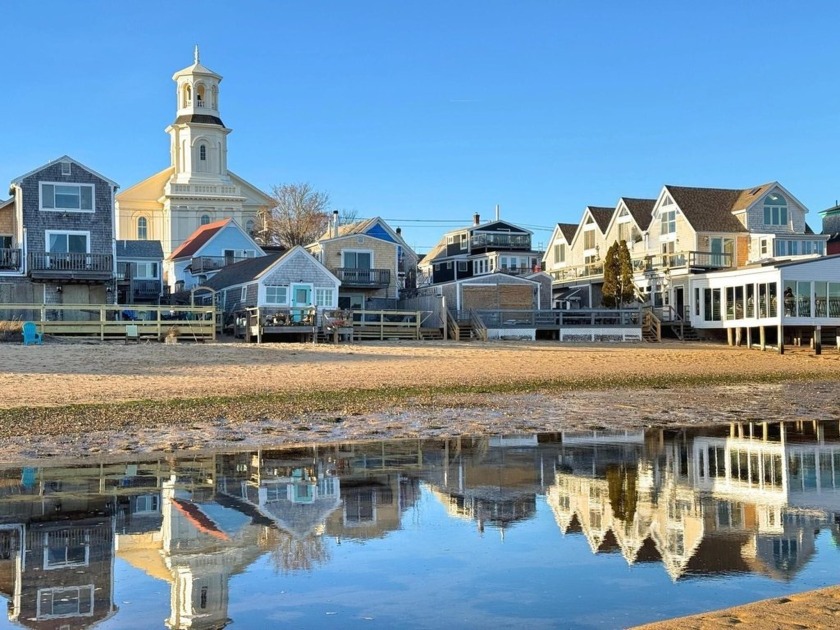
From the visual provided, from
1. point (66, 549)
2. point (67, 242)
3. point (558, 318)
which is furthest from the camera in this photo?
Result: point (558, 318)

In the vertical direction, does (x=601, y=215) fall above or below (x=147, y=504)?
above

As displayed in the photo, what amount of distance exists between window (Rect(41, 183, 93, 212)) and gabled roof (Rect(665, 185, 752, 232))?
35.5 metres

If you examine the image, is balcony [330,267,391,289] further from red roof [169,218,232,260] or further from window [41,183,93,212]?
window [41,183,93,212]

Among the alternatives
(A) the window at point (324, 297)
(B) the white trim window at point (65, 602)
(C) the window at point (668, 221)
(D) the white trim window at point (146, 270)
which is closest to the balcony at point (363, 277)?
(A) the window at point (324, 297)

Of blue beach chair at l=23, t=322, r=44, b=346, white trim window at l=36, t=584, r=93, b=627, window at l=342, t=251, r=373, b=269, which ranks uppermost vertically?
window at l=342, t=251, r=373, b=269

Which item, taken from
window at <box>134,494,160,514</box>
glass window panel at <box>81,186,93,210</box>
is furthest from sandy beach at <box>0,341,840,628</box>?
glass window panel at <box>81,186,93,210</box>

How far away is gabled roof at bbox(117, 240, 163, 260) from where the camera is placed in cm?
6494

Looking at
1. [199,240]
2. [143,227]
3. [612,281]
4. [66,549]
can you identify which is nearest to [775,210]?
[612,281]

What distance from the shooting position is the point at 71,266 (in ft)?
168

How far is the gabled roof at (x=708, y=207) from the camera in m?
63.1

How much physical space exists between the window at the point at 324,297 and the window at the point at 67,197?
12515 mm

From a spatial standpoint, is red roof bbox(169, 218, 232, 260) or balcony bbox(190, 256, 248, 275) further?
red roof bbox(169, 218, 232, 260)

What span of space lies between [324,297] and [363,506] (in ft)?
142

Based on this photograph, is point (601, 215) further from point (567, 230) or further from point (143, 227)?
point (143, 227)
